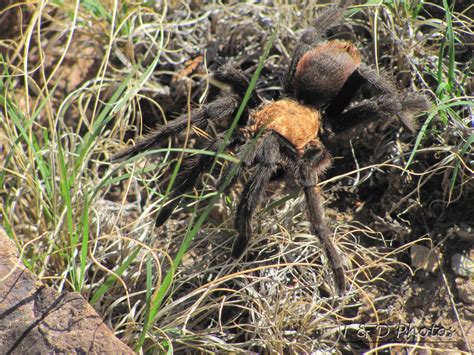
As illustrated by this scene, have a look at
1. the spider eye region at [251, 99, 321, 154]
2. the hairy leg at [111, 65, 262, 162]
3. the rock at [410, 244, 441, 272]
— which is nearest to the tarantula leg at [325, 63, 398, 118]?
the spider eye region at [251, 99, 321, 154]

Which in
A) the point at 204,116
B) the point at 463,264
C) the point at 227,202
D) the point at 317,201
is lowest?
the point at 463,264

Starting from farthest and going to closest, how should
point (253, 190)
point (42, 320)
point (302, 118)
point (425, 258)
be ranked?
point (302, 118) < point (425, 258) < point (253, 190) < point (42, 320)

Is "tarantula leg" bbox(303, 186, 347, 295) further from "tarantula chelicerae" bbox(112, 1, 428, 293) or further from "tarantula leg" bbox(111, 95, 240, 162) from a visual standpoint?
"tarantula leg" bbox(111, 95, 240, 162)

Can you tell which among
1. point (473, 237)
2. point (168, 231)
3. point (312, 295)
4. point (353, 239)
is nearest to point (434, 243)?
point (473, 237)

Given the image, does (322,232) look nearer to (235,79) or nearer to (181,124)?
(181,124)

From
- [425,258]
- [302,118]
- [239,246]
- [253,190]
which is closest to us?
[253,190]

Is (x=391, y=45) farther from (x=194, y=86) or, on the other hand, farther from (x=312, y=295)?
(x=312, y=295)

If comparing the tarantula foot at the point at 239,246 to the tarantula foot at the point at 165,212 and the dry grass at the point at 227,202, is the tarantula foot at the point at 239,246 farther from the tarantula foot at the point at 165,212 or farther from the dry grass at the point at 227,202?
the tarantula foot at the point at 165,212

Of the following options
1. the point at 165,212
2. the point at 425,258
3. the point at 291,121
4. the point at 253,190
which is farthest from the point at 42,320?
the point at 425,258
